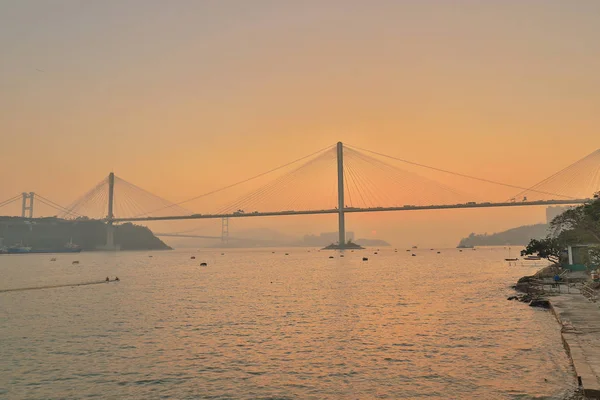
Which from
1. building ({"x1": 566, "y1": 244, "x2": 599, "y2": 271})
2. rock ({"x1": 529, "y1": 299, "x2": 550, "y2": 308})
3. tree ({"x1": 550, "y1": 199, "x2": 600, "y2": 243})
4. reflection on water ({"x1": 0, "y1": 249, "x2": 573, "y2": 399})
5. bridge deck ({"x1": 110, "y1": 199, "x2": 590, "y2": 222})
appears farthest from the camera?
bridge deck ({"x1": 110, "y1": 199, "x2": 590, "y2": 222})

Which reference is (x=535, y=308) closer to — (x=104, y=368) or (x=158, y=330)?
(x=158, y=330)

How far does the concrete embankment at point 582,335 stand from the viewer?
44.9 feet

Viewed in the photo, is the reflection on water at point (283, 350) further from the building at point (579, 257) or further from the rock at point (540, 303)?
the building at point (579, 257)

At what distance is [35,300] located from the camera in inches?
1636

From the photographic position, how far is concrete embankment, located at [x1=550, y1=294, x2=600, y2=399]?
44.9ft

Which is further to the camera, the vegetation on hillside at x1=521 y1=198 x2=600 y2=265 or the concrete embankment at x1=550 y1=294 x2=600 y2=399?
the vegetation on hillside at x1=521 y1=198 x2=600 y2=265

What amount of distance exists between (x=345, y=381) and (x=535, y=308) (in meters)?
21.5

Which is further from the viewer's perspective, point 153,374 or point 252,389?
point 153,374

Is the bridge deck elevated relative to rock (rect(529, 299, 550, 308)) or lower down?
elevated

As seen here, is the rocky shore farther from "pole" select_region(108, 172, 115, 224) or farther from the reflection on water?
"pole" select_region(108, 172, 115, 224)

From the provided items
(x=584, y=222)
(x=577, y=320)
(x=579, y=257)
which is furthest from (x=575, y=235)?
(x=577, y=320)

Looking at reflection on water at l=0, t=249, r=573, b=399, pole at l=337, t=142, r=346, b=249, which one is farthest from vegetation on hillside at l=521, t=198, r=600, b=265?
pole at l=337, t=142, r=346, b=249

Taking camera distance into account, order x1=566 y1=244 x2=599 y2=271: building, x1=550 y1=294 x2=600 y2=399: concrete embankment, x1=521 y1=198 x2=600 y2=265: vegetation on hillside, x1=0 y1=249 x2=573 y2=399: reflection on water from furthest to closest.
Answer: x1=566 y1=244 x2=599 y2=271: building
x1=521 y1=198 x2=600 y2=265: vegetation on hillside
x1=0 y1=249 x2=573 y2=399: reflection on water
x1=550 y1=294 x2=600 y2=399: concrete embankment

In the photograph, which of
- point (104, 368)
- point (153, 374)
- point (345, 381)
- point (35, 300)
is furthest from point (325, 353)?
point (35, 300)
